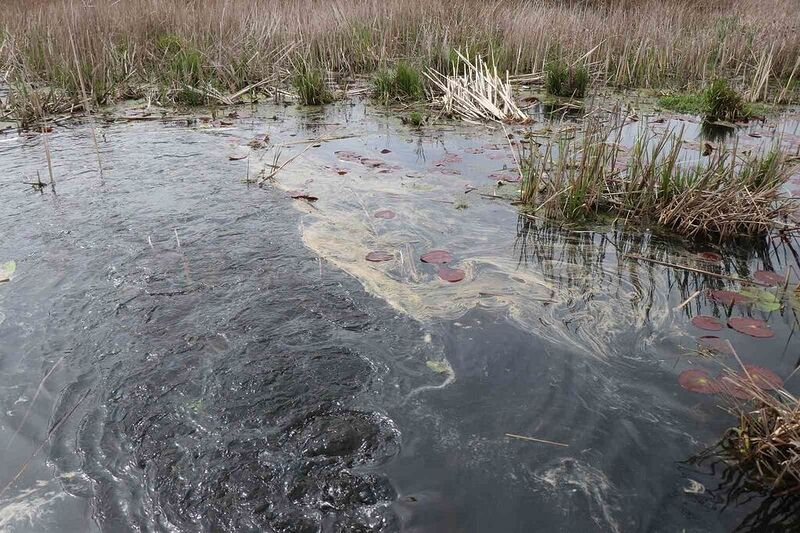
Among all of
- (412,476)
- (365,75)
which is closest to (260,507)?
(412,476)

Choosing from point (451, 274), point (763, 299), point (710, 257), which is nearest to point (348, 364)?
point (451, 274)

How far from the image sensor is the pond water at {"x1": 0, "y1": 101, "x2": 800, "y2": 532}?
153cm

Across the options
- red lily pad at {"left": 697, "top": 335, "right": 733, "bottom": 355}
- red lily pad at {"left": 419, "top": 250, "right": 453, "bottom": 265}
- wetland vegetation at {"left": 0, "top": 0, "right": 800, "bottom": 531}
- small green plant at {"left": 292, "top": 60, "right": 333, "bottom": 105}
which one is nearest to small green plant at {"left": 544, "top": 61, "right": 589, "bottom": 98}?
wetland vegetation at {"left": 0, "top": 0, "right": 800, "bottom": 531}

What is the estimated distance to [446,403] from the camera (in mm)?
1896

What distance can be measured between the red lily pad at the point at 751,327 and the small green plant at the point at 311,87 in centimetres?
477

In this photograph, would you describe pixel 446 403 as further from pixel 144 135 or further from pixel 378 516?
pixel 144 135

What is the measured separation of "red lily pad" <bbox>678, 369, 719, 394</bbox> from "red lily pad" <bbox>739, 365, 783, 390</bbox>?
0.40 feet

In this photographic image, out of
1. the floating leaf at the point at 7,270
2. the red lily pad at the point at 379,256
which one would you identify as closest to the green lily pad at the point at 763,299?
the red lily pad at the point at 379,256

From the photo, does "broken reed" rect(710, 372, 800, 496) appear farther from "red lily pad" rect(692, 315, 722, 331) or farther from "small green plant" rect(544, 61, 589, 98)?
"small green plant" rect(544, 61, 589, 98)

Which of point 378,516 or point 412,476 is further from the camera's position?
point 412,476

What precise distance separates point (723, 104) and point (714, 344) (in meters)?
4.03

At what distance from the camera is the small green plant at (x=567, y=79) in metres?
6.09

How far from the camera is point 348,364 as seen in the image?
207cm

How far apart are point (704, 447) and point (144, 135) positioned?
4.71 meters
